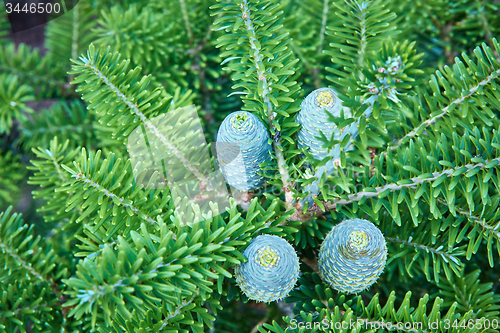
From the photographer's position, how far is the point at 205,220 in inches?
20.4

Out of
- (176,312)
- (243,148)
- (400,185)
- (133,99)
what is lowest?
(176,312)

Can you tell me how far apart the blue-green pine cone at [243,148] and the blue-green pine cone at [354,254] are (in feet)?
0.54

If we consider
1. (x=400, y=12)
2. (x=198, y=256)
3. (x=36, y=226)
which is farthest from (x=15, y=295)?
(x=400, y=12)

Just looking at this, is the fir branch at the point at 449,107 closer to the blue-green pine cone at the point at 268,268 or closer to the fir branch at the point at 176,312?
the blue-green pine cone at the point at 268,268

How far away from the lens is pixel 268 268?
18.9 inches

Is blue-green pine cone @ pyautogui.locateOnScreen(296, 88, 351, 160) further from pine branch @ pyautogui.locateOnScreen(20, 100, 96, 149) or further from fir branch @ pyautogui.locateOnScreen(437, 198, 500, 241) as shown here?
pine branch @ pyautogui.locateOnScreen(20, 100, 96, 149)

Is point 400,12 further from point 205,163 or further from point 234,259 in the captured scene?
point 234,259

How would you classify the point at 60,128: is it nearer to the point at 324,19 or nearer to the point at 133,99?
the point at 133,99

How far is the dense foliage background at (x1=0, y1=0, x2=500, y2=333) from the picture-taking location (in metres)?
0.47

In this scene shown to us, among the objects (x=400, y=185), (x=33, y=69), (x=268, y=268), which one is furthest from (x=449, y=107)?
(x=33, y=69)

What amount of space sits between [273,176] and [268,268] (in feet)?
0.53

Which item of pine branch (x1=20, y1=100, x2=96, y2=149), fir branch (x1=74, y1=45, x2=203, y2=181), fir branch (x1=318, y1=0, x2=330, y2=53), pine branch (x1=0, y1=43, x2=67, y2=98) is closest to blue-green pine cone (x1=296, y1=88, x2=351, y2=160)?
fir branch (x1=74, y1=45, x2=203, y2=181)

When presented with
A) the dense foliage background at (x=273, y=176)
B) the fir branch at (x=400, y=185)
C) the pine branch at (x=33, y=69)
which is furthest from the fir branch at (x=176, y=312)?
the pine branch at (x=33, y=69)

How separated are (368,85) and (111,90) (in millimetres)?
411
